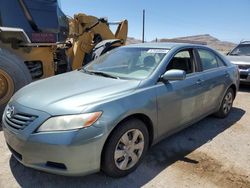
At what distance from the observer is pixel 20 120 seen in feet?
9.95

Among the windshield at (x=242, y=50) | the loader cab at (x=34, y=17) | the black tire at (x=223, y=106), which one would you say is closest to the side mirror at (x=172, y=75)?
the black tire at (x=223, y=106)

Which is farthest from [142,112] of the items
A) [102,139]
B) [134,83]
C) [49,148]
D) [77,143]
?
[49,148]

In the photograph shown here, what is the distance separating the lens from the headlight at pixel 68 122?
2805 millimetres

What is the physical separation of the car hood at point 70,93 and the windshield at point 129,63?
0.79 ft

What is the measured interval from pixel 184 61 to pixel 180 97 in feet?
2.45

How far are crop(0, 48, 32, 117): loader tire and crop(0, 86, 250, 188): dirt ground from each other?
0.99 m

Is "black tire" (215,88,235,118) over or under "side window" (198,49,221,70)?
under

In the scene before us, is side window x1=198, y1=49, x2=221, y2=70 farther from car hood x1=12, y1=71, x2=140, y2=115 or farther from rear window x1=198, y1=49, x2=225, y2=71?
car hood x1=12, y1=71, x2=140, y2=115

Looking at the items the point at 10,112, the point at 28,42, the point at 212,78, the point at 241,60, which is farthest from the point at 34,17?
the point at 241,60

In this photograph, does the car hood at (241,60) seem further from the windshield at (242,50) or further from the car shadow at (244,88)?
the car shadow at (244,88)

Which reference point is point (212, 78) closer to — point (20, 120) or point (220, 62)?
point (220, 62)

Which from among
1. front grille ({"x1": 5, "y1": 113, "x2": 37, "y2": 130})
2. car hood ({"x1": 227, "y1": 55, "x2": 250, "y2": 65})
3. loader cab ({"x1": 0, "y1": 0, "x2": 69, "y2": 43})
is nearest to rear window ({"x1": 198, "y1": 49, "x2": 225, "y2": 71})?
front grille ({"x1": 5, "y1": 113, "x2": 37, "y2": 130})

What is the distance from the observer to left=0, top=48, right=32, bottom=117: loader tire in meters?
5.08

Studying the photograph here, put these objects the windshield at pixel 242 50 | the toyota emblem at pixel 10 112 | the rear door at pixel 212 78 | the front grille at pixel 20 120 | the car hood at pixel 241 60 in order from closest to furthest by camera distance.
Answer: the front grille at pixel 20 120, the toyota emblem at pixel 10 112, the rear door at pixel 212 78, the car hood at pixel 241 60, the windshield at pixel 242 50
